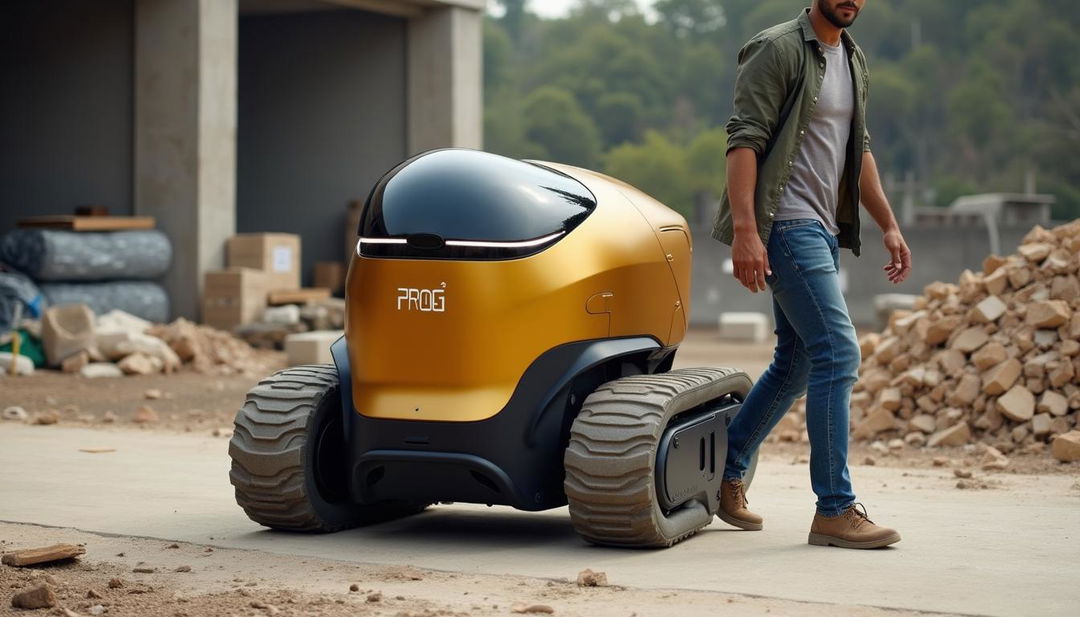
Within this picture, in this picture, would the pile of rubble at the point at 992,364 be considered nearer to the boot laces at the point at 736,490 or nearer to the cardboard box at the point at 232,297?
the boot laces at the point at 736,490

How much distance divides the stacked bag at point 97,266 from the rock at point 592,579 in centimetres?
1290

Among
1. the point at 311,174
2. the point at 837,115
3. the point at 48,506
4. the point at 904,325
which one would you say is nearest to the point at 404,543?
the point at 48,506

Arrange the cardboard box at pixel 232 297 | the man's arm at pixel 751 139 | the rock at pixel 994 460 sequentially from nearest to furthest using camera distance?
the man's arm at pixel 751 139 → the rock at pixel 994 460 → the cardboard box at pixel 232 297

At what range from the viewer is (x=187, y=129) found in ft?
61.4

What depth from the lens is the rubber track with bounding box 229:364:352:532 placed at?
5.40m

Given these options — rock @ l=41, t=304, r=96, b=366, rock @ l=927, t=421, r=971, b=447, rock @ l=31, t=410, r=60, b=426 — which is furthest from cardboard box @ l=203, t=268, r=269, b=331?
rock @ l=927, t=421, r=971, b=447

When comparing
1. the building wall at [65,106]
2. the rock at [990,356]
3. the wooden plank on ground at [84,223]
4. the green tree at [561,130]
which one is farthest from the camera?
the green tree at [561,130]

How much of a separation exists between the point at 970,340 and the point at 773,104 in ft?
15.4

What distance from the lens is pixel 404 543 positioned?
550cm

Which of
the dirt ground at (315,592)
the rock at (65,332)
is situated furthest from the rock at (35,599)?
the rock at (65,332)

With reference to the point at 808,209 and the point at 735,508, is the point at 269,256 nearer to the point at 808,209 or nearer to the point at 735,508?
the point at 735,508

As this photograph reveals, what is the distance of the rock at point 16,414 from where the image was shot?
1100 centimetres

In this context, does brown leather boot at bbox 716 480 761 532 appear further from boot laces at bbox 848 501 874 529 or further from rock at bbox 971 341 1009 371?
rock at bbox 971 341 1009 371

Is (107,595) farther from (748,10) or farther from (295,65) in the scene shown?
(748,10)
